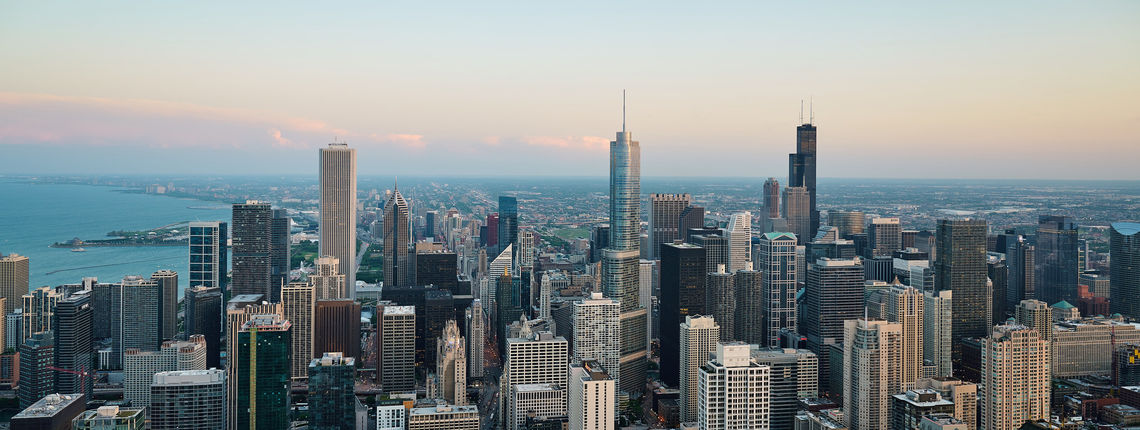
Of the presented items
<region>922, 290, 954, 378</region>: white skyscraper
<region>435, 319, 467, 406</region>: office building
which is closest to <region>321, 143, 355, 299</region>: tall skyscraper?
<region>435, 319, 467, 406</region>: office building

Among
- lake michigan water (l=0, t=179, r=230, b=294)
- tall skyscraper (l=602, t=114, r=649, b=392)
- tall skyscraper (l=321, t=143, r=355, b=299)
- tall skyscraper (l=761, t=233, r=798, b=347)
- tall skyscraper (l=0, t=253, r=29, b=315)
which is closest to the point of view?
tall skyscraper (l=602, t=114, r=649, b=392)

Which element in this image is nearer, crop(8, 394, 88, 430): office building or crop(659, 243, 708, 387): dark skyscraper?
crop(8, 394, 88, 430): office building

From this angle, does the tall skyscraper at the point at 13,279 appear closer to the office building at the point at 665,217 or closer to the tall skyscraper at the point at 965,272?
the office building at the point at 665,217

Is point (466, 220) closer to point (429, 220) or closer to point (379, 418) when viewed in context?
point (429, 220)

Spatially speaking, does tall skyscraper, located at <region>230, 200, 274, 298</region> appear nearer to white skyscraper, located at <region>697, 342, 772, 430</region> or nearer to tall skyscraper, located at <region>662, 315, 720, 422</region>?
tall skyscraper, located at <region>662, 315, 720, 422</region>

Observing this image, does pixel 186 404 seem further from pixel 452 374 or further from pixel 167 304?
pixel 167 304

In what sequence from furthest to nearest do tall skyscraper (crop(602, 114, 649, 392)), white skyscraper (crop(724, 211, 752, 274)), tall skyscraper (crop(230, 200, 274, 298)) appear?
white skyscraper (crop(724, 211, 752, 274))
tall skyscraper (crop(230, 200, 274, 298))
tall skyscraper (crop(602, 114, 649, 392))
